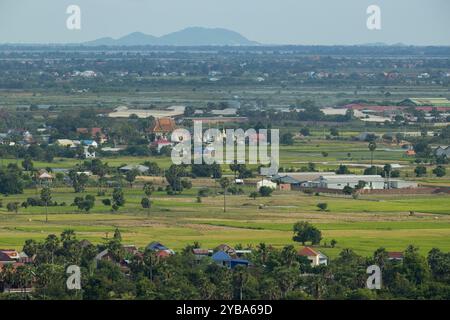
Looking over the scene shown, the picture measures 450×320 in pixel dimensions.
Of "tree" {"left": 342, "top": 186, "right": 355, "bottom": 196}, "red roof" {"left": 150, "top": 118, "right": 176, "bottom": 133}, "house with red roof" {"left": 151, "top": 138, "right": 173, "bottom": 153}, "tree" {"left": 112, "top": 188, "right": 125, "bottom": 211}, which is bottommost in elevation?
"red roof" {"left": 150, "top": 118, "right": 176, "bottom": 133}

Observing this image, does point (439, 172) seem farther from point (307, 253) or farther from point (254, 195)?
point (307, 253)

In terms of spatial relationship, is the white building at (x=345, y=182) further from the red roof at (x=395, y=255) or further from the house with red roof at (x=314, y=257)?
the house with red roof at (x=314, y=257)

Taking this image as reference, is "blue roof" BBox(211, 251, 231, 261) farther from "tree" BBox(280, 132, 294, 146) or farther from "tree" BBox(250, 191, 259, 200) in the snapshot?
"tree" BBox(280, 132, 294, 146)

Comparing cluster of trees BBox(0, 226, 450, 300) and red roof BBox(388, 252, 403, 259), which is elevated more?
cluster of trees BBox(0, 226, 450, 300)

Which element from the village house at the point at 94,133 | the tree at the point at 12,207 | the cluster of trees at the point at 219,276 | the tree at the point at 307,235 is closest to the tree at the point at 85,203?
the tree at the point at 12,207

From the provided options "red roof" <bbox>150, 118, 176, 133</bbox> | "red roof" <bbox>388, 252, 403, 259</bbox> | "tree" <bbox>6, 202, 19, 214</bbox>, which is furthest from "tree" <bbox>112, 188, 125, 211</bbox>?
"red roof" <bbox>150, 118, 176, 133</bbox>
